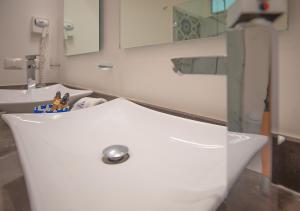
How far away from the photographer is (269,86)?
302 millimetres

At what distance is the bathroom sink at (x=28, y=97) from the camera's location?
96 centimetres

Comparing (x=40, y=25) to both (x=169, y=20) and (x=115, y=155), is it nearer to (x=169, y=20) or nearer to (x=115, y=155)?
(x=169, y=20)

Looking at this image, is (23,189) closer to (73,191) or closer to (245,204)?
(73,191)

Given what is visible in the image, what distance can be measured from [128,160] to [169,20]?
58cm

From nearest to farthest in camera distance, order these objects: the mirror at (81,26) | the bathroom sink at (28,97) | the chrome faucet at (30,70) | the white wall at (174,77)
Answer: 1. the white wall at (174,77)
2. the bathroom sink at (28,97)
3. the mirror at (81,26)
4. the chrome faucet at (30,70)

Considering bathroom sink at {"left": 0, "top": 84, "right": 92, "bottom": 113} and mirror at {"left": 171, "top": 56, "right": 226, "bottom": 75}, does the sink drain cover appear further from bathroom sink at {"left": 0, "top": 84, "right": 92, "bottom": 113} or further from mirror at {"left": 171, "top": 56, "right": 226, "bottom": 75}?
bathroom sink at {"left": 0, "top": 84, "right": 92, "bottom": 113}

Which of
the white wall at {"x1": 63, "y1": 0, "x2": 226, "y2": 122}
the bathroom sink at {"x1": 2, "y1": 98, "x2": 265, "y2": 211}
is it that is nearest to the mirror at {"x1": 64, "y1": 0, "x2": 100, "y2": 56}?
the white wall at {"x1": 63, "y1": 0, "x2": 226, "y2": 122}

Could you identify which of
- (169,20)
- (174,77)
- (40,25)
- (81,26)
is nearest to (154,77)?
(174,77)

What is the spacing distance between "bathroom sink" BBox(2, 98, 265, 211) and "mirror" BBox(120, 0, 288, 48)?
1.01ft

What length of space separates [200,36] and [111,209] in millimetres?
588

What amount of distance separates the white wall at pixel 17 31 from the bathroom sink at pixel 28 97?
287mm

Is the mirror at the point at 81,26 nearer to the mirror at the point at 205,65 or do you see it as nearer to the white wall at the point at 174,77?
the white wall at the point at 174,77

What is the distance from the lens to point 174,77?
0.81 metres

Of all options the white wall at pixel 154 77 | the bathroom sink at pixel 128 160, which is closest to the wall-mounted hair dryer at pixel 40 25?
the white wall at pixel 154 77
